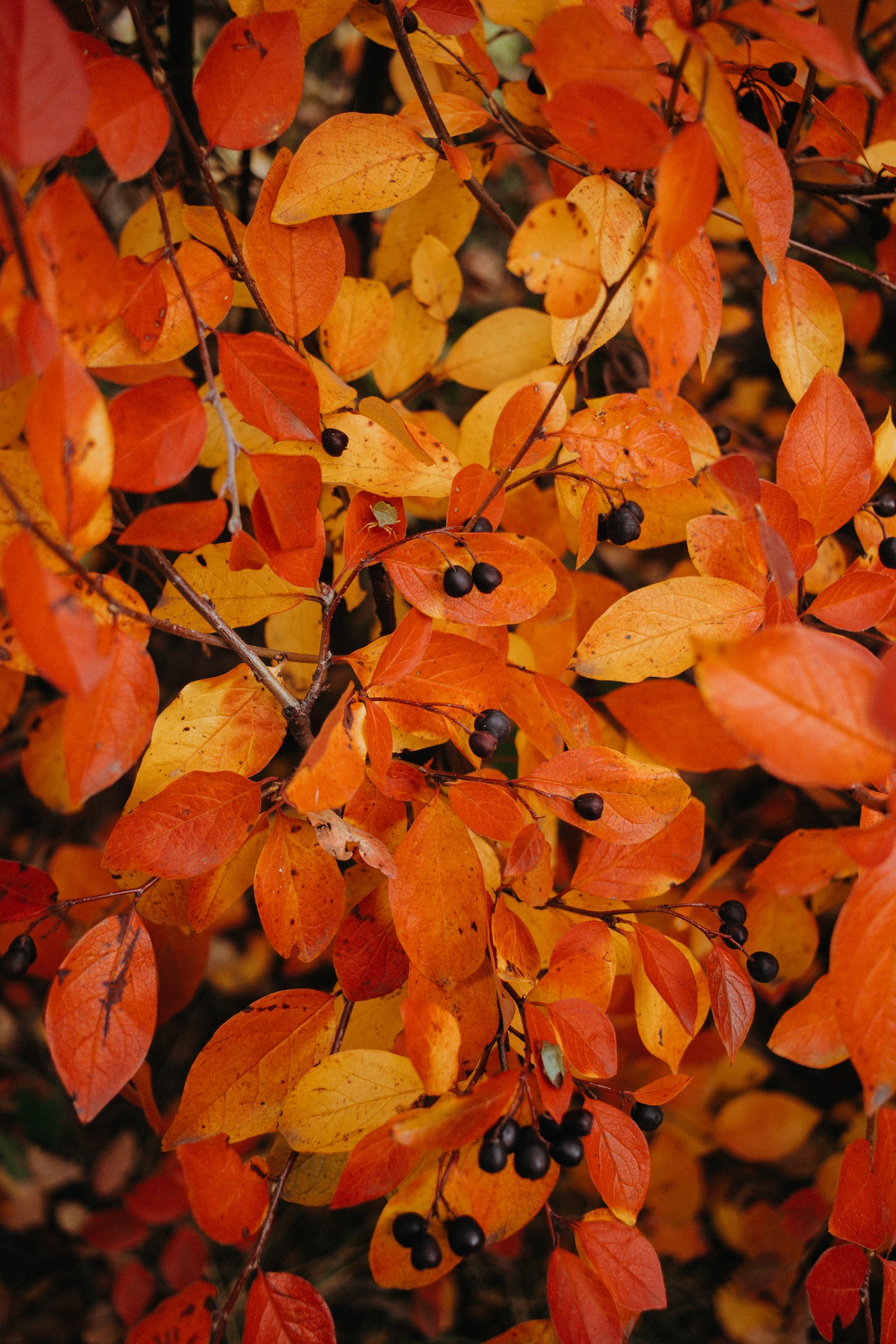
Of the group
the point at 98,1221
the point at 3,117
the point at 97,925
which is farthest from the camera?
Result: the point at 98,1221

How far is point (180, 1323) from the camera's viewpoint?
2.51ft

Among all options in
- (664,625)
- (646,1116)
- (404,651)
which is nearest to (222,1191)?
(646,1116)

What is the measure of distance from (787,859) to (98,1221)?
4.10 feet

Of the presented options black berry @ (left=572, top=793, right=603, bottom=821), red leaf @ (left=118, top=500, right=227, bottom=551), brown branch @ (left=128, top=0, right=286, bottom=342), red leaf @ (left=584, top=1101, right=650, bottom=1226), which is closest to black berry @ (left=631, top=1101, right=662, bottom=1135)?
red leaf @ (left=584, top=1101, right=650, bottom=1226)

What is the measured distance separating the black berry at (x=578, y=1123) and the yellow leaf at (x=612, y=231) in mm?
567

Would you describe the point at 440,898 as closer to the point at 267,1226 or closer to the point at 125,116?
the point at 267,1226

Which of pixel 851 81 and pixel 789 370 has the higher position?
pixel 851 81

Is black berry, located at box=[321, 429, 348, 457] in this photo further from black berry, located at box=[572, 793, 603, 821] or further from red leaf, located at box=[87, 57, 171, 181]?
black berry, located at box=[572, 793, 603, 821]

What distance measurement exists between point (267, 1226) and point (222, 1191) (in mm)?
47

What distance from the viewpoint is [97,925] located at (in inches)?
25.1

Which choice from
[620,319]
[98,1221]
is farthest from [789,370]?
[98,1221]

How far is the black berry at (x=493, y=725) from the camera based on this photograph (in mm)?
617

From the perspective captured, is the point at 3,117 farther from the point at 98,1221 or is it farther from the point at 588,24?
the point at 98,1221

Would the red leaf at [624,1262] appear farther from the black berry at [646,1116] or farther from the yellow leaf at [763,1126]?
the yellow leaf at [763,1126]
